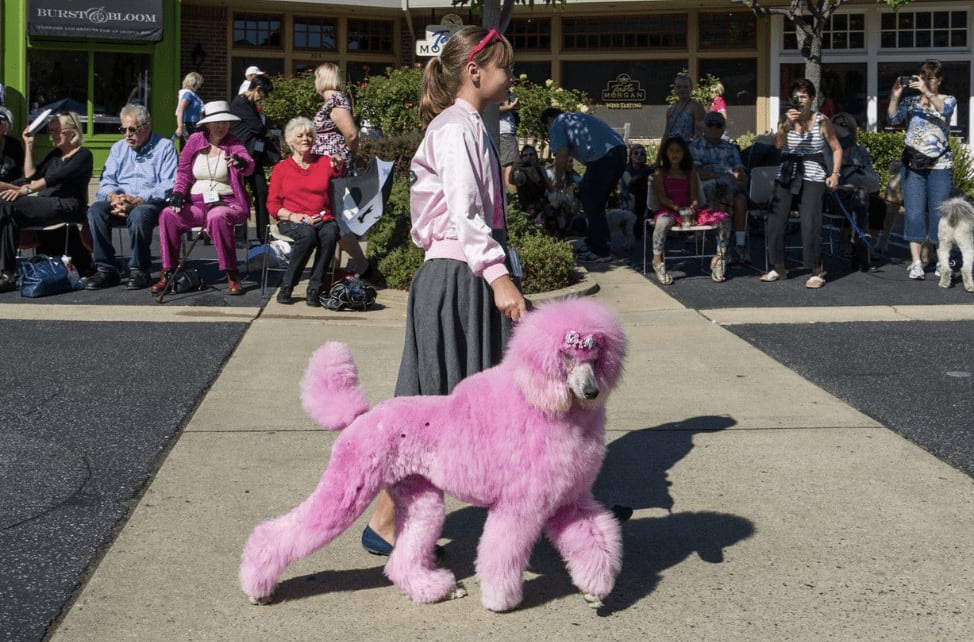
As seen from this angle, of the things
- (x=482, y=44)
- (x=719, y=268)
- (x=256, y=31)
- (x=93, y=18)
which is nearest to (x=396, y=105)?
(x=93, y=18)

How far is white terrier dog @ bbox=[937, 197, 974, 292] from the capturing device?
10.8 m

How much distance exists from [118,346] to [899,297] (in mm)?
6540

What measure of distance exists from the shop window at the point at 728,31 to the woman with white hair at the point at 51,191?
16.3m

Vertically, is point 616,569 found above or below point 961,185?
below

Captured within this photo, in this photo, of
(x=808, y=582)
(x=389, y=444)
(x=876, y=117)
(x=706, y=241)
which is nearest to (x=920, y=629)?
(x=808, y=582)

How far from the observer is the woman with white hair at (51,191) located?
35.8ft

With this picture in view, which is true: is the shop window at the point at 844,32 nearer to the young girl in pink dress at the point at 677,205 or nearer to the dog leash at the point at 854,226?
the dog leash at the point at 854,226

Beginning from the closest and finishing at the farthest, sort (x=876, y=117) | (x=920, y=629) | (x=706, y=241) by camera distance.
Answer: (x=920, y=629) < (x=706, y=241) < (x=876, y=117)

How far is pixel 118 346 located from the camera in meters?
8.64

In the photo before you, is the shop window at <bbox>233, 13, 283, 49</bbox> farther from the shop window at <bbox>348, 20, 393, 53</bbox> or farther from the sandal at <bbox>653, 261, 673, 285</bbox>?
the sandal at <bbox>653, 261, 673, 285</bbox>

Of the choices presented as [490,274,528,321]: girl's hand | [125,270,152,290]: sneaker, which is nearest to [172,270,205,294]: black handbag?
[125,270,152,290]: sneaker

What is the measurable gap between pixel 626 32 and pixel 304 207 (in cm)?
1623

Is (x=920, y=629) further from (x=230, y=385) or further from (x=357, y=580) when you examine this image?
(x=230, y=385)

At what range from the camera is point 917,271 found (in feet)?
38.4
